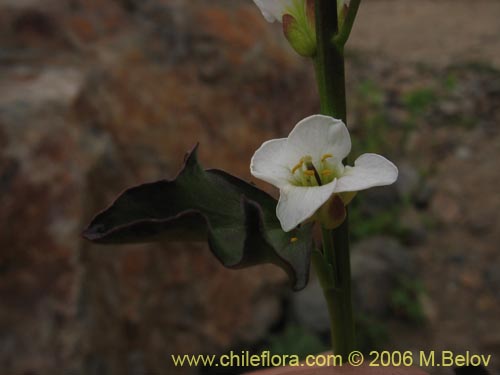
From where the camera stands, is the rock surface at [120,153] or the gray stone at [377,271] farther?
the gray stone at [377,271]

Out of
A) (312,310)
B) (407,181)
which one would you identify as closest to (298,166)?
(312,310)

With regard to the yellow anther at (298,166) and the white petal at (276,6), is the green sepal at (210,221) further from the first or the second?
the white petal at (276,6)

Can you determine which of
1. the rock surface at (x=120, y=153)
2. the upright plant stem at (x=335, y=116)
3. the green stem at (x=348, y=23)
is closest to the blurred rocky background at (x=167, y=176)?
the rock surface at (x=120, y=153)

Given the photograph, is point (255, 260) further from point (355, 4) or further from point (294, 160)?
point (355, 4)

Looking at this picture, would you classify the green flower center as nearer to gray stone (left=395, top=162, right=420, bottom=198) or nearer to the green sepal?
the green sepal

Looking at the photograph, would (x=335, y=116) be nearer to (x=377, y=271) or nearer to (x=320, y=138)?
(x=320, y=138)

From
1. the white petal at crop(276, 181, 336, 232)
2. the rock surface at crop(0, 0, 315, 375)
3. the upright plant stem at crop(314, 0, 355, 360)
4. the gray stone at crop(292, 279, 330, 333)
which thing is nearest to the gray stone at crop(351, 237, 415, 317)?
the gray stone at crop(292, 279, 330, 333)
